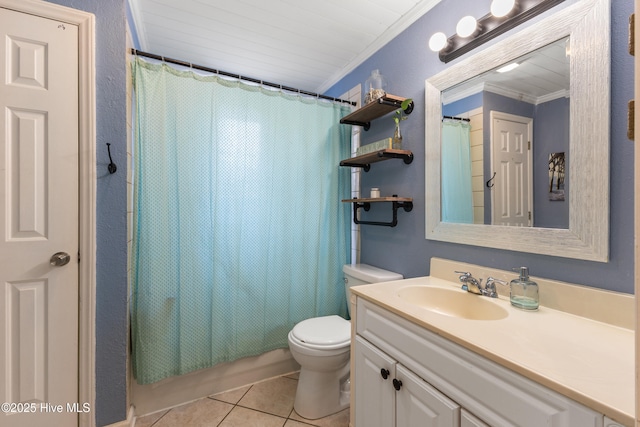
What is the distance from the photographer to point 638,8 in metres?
0.41

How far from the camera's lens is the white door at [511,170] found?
111 cm

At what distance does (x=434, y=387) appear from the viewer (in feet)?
2.83

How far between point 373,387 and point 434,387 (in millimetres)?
335

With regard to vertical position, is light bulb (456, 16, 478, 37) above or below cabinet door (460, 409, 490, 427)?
above

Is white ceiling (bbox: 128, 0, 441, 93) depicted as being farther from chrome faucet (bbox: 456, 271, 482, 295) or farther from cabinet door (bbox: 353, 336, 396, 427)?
cabinet door (bbox: 353, 336, 396, 427)

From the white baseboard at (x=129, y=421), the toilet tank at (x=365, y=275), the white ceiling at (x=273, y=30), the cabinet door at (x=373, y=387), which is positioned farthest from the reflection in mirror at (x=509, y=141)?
the white baseboard at (x=129, y=421)

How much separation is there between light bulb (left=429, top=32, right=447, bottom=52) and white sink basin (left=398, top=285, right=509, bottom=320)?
1.20m

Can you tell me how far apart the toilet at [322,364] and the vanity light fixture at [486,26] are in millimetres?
1256

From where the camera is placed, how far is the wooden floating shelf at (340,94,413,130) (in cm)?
161

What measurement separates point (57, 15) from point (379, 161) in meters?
1.78

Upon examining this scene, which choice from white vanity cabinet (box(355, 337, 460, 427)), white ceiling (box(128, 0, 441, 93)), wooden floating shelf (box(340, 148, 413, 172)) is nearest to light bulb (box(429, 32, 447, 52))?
white ceiling (box(128, 0, 441, 93))

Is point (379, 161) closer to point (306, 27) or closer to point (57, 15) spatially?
point (306, 27)

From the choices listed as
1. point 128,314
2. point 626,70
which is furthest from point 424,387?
point 128,314

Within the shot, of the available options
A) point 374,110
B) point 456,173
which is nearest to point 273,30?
point 374,110
